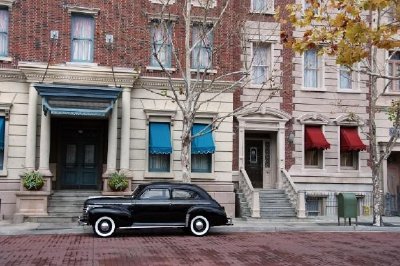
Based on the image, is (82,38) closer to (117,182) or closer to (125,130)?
(125,130)

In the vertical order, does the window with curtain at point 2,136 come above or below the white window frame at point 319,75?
below

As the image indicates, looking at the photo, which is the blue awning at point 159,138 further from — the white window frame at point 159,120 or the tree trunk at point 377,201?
the tree trunk at point 377,201

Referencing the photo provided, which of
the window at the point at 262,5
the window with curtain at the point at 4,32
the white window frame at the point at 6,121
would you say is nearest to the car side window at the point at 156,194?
the white window frame at the point at 6,121

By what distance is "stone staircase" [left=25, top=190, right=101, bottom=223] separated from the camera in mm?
18528

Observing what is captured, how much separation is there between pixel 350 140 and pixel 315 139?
70.1 inches

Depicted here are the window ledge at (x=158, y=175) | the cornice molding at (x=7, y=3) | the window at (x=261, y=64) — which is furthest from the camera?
the window at (x=261, y=64)

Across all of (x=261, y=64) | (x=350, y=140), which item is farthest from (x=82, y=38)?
(x=350, y=140)

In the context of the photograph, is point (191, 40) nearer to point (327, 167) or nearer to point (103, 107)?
point (103, 107)

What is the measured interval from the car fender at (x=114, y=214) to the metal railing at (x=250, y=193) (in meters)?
6.68

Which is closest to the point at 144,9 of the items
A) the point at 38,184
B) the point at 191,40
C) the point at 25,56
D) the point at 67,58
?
the point at 191,40

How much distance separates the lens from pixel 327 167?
23.5 m

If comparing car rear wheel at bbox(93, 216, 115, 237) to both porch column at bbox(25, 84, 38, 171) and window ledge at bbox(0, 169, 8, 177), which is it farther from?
window ledge at bbox(0, 169, 8, 177)

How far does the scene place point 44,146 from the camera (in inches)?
760

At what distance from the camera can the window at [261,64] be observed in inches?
919
